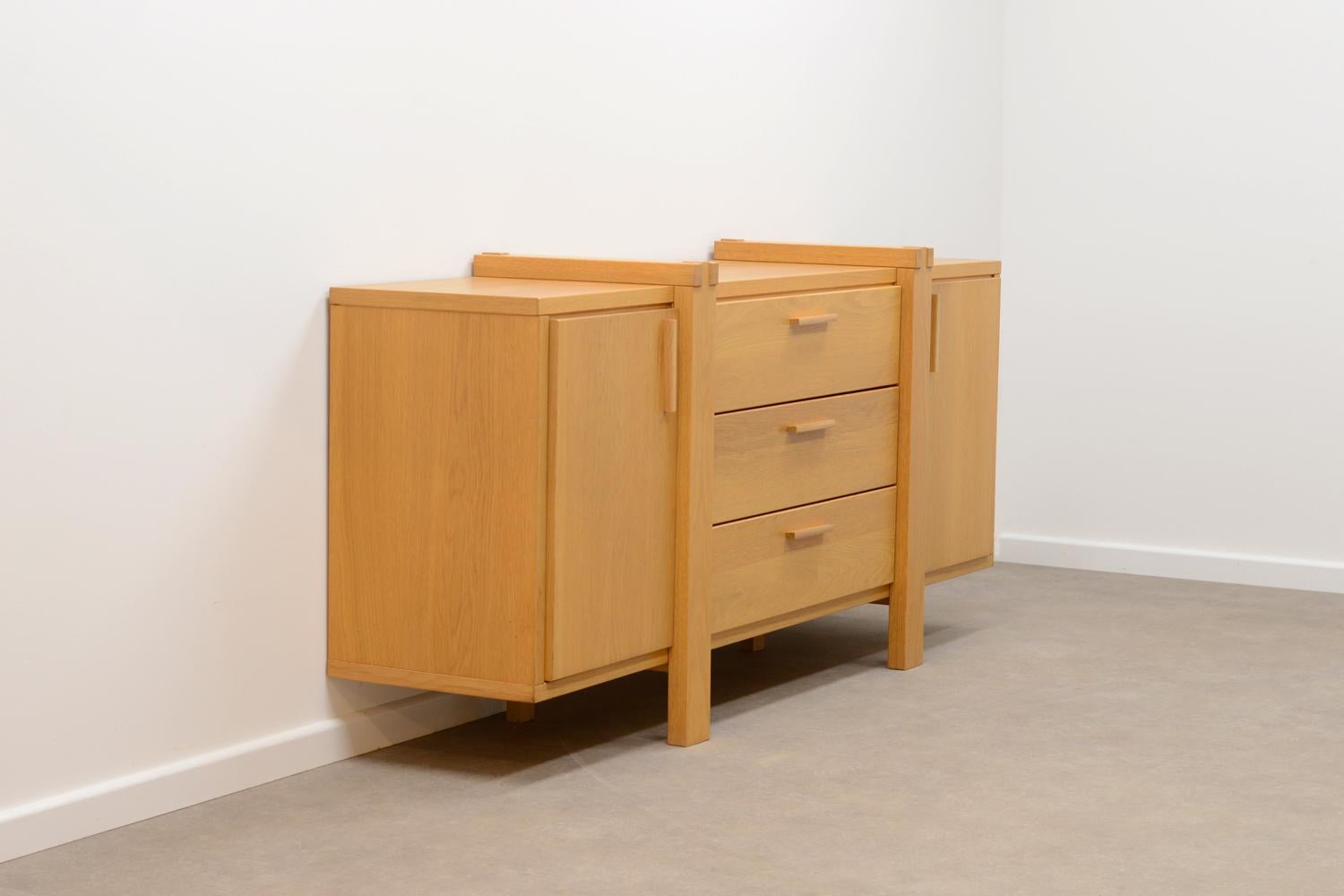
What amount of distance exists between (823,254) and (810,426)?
0.51m

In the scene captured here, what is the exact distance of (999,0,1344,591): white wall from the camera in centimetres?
435

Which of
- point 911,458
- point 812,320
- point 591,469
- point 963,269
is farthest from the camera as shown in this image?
point 963,269

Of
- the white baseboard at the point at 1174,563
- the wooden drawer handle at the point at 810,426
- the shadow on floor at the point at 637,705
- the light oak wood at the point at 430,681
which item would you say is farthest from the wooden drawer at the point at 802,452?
the white baseboard at the point at 1174,563

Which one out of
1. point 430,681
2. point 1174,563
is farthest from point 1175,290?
point 430,681

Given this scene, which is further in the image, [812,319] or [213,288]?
[812,319]

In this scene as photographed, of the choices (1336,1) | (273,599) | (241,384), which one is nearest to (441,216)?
(241,384)

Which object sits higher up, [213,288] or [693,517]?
[213,288]

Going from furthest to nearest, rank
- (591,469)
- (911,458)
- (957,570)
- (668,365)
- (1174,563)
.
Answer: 1. (1174,563)
2. (957,570)
3. (911,458)
4. (668,365)
5. (591,469)

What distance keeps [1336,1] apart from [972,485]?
1664 millimetres

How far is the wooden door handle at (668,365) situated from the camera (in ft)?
9.06

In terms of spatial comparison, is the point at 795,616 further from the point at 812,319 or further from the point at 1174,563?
the point at 1174,563

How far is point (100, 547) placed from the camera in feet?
7.82

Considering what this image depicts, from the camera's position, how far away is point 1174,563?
4.55 m

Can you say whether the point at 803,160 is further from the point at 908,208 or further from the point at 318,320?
the point at 318,320
